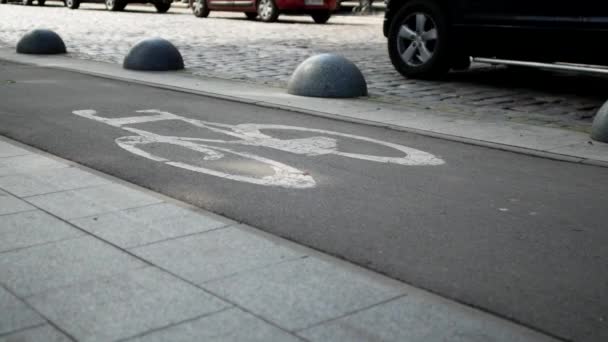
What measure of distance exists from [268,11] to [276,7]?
1.16ft

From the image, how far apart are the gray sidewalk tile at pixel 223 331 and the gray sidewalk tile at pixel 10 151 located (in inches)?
137

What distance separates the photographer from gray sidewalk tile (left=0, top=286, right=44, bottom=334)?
317 cm

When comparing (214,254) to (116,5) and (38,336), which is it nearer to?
(38,336)

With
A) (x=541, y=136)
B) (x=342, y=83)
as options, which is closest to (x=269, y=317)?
(x=541, y=136)

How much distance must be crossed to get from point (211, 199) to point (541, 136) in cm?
363

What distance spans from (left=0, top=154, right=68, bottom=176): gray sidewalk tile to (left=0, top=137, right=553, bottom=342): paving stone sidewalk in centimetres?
88

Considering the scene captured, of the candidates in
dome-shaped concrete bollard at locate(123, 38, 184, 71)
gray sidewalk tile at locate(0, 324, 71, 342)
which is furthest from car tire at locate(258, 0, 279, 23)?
gray sidewalk tile at locate(0, 324, 71, 342)

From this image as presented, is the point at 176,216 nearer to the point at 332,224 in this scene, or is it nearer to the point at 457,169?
the point at 332,224

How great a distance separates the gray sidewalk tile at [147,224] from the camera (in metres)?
4.25

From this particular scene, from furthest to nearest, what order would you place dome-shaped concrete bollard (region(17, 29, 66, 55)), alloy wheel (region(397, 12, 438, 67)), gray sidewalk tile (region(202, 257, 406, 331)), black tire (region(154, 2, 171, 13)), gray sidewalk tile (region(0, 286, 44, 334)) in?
black tire (region(154, 2, 171, 13))
dome-shaped concrete bollard (region(17, 29, 66, 55))
alloy wheel (region(397, 12, 438, 67))
gray sidewalk tile (region(202, 257, 406, 331))
gray sidewalk tile (region(0, 286, 44, 334))

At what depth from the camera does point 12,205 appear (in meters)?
4.79

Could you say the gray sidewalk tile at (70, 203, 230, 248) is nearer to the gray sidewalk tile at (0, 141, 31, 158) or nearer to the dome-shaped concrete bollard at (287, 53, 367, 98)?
the gray sidewalk tile at (0, 141, 31, 158)

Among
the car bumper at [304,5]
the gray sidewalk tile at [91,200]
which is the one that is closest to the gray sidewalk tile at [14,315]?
the gray sidewalk tile at [91,200]

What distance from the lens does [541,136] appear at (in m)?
7.41
